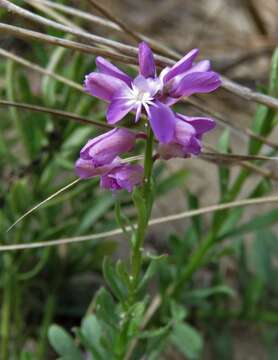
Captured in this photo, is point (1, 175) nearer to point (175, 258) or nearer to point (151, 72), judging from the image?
point (175, 258)

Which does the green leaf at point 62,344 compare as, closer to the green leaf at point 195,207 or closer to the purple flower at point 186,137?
the green leaf at point 195,207

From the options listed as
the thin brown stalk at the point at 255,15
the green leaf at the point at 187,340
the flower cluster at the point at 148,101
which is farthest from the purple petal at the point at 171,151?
the thin brown stalk at the point at 255,15

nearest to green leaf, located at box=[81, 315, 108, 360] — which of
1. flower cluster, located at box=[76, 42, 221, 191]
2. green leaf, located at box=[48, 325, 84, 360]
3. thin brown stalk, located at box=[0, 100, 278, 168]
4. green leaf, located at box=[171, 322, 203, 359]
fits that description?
green leaf, located at box=[48, 325, 84, 360]

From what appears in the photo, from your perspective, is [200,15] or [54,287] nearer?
[54,287]

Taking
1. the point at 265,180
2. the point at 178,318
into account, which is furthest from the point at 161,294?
the point at 265,180

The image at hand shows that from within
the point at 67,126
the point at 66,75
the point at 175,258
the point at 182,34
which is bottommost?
the point at 175,258

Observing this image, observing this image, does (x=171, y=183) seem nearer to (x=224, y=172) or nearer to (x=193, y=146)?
(x=224, y=172)
